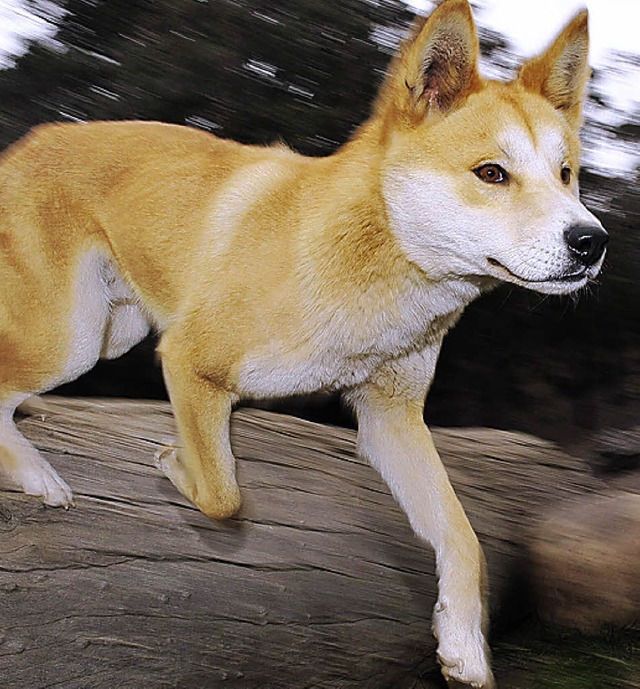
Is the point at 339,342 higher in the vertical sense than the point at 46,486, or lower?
higher

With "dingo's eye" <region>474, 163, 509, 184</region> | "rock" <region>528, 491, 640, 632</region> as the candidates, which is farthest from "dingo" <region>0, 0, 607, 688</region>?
"rock" <region>528, 491, 640, 632</region>

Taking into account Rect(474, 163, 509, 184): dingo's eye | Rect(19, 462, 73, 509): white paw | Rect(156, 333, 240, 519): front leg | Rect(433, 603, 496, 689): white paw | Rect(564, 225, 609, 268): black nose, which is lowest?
Rect(433, 603, 496, 689): white paw

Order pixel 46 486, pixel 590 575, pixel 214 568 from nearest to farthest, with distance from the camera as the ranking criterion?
pixel 46 486 → pixel 214 568 → pixel 590 575

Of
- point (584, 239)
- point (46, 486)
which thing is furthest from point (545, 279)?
point (46, 486)

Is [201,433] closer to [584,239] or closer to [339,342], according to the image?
[339,342]

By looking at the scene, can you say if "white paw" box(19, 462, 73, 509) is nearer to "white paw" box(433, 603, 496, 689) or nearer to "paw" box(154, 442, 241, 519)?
"paw" box(154, 442, 241, 519)

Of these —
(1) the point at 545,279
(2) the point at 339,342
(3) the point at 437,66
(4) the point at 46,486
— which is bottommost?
(4) the point at 46,486

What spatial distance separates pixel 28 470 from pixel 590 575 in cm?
114

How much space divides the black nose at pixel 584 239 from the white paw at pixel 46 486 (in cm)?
78

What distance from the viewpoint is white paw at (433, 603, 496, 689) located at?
142 cm

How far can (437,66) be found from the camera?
1.29m

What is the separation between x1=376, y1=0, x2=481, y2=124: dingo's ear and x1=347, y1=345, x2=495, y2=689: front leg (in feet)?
1.26

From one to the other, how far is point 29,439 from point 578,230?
83 centimetres

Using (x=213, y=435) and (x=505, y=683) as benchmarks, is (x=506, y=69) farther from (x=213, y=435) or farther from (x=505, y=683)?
(x=505, y=683)
